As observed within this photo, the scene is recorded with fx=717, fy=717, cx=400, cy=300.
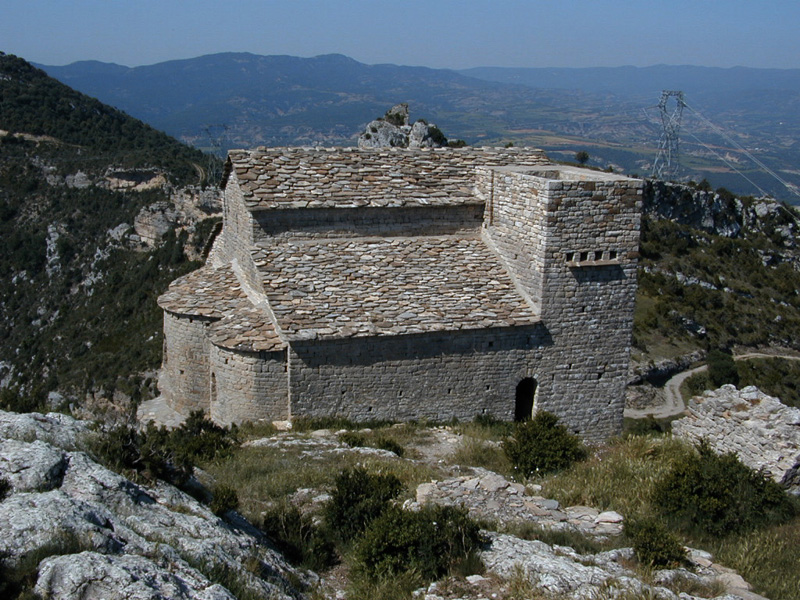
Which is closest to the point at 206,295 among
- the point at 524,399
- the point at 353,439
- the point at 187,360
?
the point at 187,360

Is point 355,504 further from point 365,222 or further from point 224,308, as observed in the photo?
point 365,222

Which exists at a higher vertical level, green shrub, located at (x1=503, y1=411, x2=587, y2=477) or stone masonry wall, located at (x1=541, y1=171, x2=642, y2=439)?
stone masonry wall, located at (x1=541, y1=171, x2=642, y2=439)

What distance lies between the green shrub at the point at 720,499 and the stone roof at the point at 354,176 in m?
8.67

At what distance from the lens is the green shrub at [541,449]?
12.0 m

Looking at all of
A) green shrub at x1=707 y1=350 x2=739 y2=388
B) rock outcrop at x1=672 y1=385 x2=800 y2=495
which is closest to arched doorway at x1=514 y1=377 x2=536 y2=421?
rock outcrop at x1=672 y1=385 x2=800 y2=495

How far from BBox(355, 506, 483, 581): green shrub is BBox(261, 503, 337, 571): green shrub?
0.56 metres

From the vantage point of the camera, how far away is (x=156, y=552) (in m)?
6.09

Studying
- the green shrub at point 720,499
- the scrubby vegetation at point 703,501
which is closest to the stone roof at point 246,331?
the scrubby vegetation at point 703,501

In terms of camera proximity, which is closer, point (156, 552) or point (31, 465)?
point (156, 552)

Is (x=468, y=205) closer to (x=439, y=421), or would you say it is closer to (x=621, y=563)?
(x=439, y=421)

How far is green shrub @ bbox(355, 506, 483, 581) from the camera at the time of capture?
777cm

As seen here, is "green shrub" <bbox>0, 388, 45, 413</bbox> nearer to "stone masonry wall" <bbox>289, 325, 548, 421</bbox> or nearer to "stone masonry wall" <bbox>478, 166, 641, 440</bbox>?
"stone masonry wall" <bbox>289, 325, 548, 421</bbox>

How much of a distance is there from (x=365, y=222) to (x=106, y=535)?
437 inches

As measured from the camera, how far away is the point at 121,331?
32.7 meters
